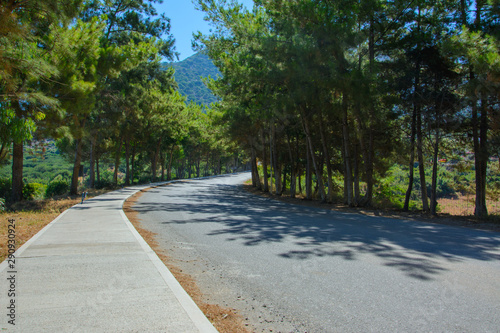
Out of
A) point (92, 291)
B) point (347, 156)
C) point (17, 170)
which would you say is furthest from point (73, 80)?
point (347, 156)

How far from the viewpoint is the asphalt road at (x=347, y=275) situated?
4016 mm

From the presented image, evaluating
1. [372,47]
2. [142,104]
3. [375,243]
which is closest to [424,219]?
[375,243]

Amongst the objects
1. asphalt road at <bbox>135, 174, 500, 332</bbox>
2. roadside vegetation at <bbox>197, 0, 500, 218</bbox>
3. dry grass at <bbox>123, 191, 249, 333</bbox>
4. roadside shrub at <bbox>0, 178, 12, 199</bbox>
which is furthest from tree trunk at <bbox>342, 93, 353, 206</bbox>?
roadside shrub at <bbox>0, 178, 12, 199</bbox>

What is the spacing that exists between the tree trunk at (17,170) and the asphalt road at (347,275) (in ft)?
37.6

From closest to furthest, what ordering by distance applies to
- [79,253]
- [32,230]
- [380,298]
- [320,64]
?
[380,298] < [79,253] < [32,230] < [320,64]

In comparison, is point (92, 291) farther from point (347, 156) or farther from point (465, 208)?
point (465, 208)

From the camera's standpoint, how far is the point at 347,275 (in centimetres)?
555

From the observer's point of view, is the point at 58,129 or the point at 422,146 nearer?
→ the point at 58,129

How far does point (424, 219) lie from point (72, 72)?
14468 millimetres

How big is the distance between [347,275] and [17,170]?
57.3ft

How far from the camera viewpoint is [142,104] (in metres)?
30.0

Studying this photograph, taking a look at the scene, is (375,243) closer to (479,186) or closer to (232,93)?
(479,186)

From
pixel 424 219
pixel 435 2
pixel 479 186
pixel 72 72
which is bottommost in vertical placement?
pixel 424 219

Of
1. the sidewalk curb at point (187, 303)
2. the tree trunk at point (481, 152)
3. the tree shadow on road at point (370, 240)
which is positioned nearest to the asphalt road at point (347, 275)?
the tree shadow on road at point (370, 240)
